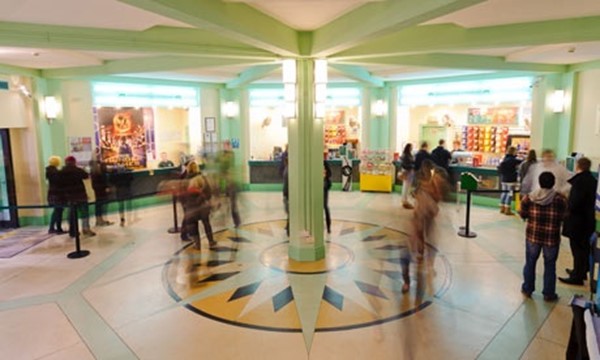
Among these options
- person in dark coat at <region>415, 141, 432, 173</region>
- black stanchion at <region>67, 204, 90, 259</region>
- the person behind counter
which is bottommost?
black stanchion at <region>67, 204, 90, 259</region>

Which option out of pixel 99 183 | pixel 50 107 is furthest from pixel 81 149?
pixel 99 183

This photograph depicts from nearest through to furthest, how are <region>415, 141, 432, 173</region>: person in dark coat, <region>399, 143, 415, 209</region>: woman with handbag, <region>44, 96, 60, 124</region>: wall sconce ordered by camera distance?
<region>44, 96, 60, 124</region>: wall sconce, <region>415, 141, 432, 173</region>: person in dark coat, <region>399, 143, 415, 209</region>: woman with handbag

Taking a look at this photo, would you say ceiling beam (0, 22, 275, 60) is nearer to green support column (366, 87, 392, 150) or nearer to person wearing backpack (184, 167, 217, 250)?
person wearing backpack (184, 167, 217, 250)

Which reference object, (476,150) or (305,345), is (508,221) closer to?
(476,150)

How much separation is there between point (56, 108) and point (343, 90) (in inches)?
305

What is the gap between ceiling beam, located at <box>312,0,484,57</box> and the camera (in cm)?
346

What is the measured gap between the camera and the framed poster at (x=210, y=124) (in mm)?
12688

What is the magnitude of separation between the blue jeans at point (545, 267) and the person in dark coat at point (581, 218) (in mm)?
817

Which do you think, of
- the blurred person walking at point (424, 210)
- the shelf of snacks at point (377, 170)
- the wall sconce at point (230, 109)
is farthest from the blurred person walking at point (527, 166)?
the wall sconce at point (230, 109)

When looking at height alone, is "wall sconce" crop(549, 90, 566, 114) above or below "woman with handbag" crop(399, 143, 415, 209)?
above

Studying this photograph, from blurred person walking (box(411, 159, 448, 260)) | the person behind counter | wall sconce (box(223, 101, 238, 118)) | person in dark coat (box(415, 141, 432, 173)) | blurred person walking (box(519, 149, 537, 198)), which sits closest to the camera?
blurred person walking (box(411, 159, 448, 260))

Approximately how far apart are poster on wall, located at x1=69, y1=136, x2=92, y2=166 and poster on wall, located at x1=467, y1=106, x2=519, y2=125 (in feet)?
33.9

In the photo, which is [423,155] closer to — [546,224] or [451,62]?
[451,62]

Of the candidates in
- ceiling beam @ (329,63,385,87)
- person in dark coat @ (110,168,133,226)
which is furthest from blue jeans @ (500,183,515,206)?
person in dark coat @ (110,168,133,226)
